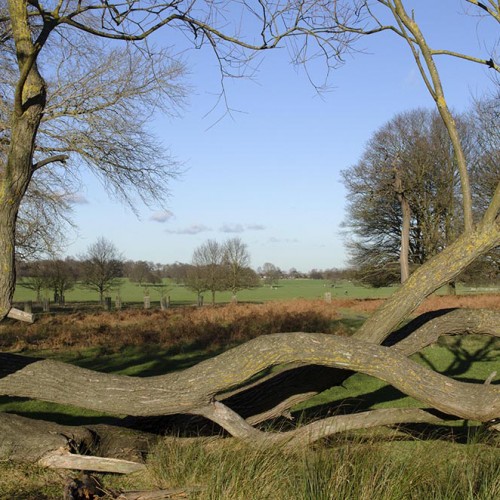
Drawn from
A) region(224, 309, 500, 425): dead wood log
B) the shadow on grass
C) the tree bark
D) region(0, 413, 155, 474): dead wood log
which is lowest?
the shadow on grass

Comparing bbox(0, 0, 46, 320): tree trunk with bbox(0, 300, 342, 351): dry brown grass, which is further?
bbox(0, 300, 342, 351): dry brown grass

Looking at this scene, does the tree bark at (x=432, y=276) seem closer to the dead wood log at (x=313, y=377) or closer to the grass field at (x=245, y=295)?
the dead wood log at (x=313, y=377)

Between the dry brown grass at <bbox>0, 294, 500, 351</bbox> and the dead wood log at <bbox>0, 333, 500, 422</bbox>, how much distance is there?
1132 centimetres

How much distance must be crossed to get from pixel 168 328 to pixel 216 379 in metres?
14.7

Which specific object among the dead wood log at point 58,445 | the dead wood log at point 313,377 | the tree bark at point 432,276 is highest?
the tree bark at point 432,276

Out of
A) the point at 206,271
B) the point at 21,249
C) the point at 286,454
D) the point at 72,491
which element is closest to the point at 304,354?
the point at 286,454

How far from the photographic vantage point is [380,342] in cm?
559

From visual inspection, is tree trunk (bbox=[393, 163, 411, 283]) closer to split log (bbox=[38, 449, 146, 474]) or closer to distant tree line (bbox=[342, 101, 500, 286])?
distant tree line (bbox=[342, 101, 500, 286])

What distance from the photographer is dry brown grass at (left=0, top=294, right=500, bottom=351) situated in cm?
1677

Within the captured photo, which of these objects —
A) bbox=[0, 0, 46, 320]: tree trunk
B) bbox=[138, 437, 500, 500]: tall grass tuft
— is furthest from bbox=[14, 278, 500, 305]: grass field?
bbox=[0, 0, 46, 320]: tree trunk

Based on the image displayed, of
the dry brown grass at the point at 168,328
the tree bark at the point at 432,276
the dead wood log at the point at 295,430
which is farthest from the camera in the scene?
the dry brown grass at the point at 168,328

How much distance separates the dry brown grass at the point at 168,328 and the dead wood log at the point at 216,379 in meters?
11.3

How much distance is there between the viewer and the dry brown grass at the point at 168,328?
55.0ft

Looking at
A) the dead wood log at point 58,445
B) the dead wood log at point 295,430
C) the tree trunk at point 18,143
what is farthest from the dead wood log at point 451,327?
the tree trunk at point 18,143
